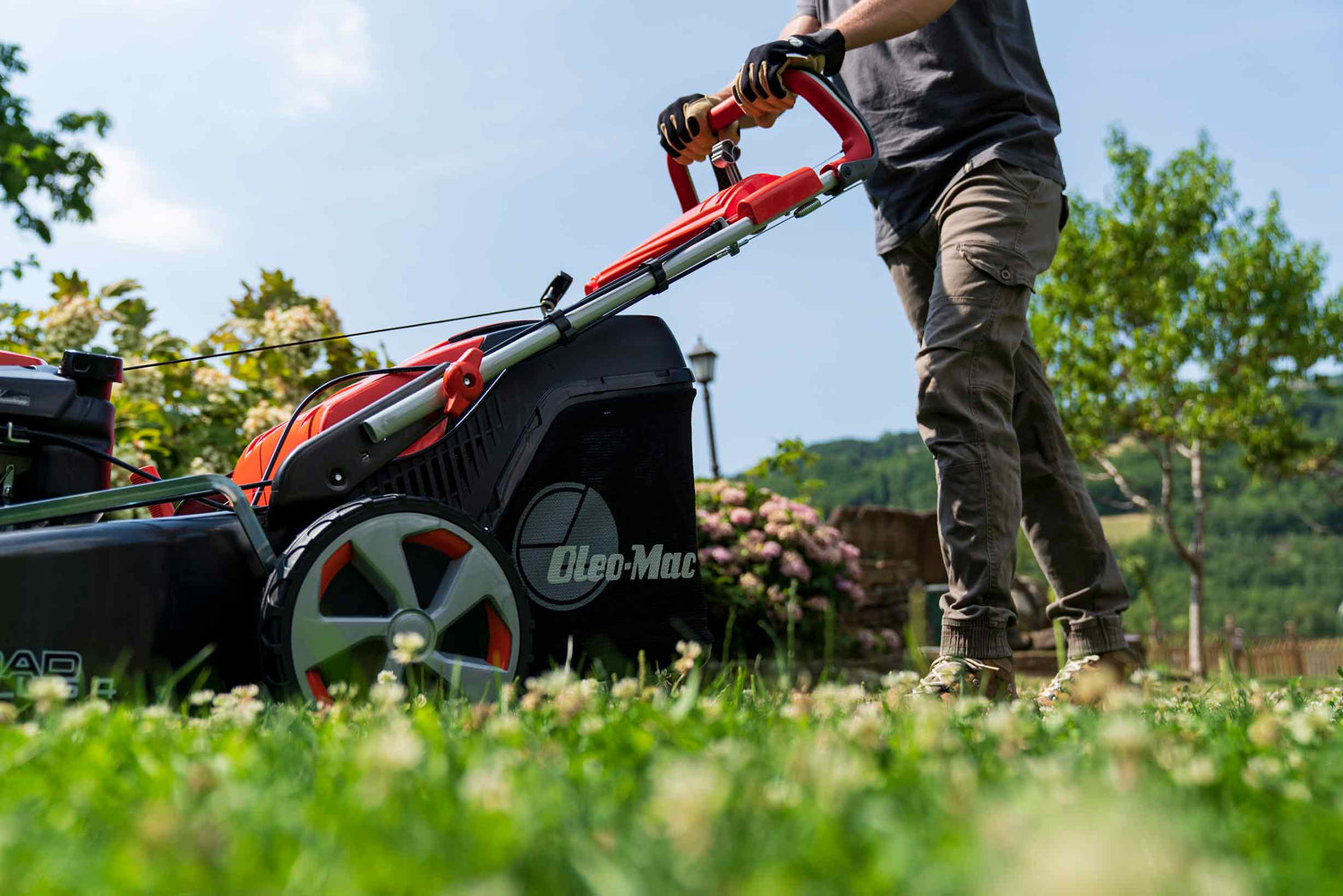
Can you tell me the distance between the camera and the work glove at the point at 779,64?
8.51 ft

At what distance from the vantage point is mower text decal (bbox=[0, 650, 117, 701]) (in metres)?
1.80

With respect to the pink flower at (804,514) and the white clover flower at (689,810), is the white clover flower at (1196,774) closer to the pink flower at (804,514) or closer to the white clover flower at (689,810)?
the white clover flower at (689,810)

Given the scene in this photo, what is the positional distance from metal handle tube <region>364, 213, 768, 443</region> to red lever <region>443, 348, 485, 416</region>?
1cm

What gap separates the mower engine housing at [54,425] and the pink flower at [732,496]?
4.66 m

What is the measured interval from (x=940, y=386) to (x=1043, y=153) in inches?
28.4

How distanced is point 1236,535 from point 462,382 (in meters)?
75.5

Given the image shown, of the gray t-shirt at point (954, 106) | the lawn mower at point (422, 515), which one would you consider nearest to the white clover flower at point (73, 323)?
the lawn mower at point (422, 515)

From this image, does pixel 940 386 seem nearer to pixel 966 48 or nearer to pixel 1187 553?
pixel 966 48

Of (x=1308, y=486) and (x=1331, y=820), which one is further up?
(x=1308, y=486)

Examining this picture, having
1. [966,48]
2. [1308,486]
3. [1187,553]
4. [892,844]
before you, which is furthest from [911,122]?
[1308,486]

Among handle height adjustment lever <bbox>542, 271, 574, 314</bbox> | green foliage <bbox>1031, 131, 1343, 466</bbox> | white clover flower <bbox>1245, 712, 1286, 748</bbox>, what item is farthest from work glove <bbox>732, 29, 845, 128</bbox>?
green foliage <bbox>1031, 131, 1343, 466</bbox>

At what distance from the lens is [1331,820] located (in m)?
0.80

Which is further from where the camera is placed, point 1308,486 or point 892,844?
point 1308,486

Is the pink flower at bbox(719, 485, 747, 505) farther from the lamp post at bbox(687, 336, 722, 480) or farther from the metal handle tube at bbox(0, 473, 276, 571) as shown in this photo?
the metal handle tube at bbox(0, 473, 276, 571)
